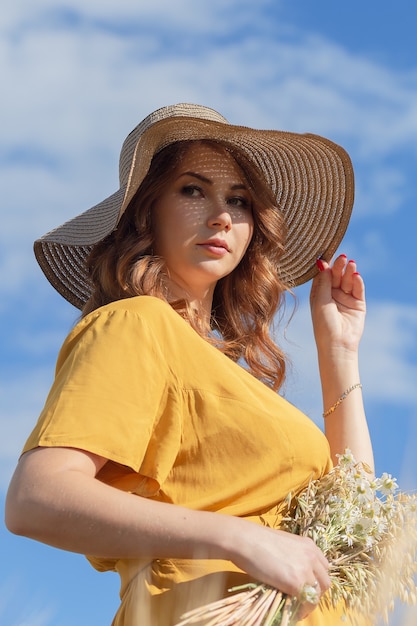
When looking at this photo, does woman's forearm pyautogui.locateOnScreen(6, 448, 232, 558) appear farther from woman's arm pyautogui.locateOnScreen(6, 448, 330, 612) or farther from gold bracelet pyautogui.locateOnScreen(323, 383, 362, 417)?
gold bracelet pyautogui.locateOnScreen(323, 383, 362, 417)

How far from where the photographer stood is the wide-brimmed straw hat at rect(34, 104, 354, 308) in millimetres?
3211

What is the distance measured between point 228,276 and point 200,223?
0.53 metres

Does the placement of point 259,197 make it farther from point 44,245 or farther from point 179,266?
point 44,245

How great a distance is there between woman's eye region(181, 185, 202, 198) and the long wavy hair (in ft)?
0.23

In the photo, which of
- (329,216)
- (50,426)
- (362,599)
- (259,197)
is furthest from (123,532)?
(329,216)

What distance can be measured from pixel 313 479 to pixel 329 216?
1.56 metres

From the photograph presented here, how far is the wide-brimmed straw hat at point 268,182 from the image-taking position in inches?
126

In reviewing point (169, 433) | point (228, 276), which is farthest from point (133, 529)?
point (228, 276)

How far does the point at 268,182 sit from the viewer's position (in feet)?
12.2

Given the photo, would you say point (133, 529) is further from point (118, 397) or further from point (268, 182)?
point (268, 182)

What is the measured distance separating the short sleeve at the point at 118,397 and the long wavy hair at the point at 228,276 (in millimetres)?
540

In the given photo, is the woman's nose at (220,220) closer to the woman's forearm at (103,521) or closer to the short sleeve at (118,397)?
the short sleeve at (118,397)

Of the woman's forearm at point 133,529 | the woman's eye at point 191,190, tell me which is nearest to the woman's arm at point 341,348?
the woman's eye at point 191,190

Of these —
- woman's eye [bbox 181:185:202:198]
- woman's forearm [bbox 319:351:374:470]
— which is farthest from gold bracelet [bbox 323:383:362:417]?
woman's eye [bbox 181:185:202:198]
